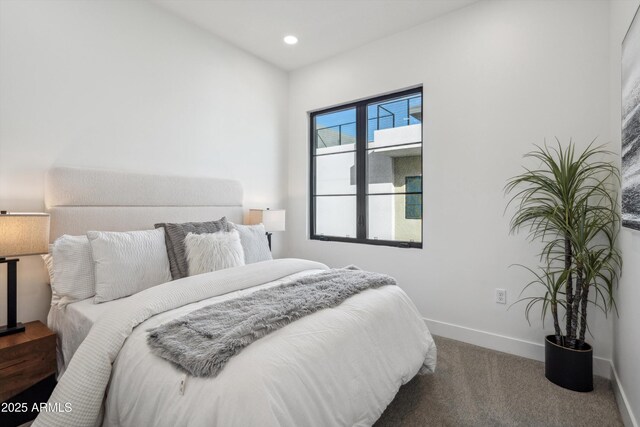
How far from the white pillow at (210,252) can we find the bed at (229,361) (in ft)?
0.68

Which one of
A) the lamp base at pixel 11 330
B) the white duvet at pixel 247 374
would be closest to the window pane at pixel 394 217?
the white duvet at pixel 247 374

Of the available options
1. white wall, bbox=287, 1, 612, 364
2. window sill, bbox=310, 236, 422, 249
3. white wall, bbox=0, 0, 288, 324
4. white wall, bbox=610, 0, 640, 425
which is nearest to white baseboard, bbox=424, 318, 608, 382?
white wall, bbox=287, 1, 612, 364

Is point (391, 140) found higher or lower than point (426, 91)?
lower

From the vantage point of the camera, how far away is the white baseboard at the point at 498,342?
2248mm

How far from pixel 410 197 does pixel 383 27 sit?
1.62m

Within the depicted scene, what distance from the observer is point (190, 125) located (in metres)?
3.07

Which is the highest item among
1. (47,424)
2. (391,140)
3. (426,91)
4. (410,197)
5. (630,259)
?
(426,91)

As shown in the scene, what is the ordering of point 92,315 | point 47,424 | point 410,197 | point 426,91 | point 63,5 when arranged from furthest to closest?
point 410,197 < point 426,91 < point 63,5 < point 92,315 < point 47,424

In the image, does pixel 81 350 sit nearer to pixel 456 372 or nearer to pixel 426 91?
pixel 456 372

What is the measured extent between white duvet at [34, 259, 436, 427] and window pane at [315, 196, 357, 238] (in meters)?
1.85

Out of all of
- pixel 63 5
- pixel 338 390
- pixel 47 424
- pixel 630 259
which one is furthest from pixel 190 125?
pixel 630 259

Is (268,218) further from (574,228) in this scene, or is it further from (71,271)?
(574,228)

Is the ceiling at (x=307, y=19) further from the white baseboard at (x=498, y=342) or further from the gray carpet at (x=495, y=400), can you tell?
the gray carpet at (x=495, y=400)

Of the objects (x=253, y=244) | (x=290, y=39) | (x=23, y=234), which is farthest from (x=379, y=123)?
(x=23, y=234)
